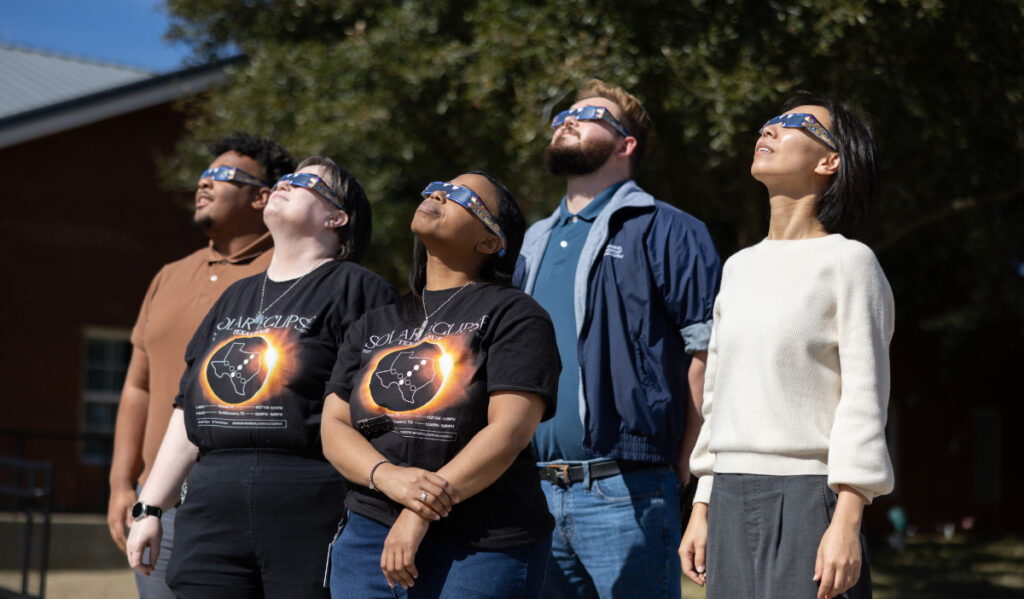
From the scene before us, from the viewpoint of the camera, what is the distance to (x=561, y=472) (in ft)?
11.7

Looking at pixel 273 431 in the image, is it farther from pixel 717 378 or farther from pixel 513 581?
pixel 717 378

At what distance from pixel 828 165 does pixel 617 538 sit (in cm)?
132

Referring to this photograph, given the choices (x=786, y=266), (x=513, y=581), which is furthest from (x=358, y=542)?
(x=786, y=266)

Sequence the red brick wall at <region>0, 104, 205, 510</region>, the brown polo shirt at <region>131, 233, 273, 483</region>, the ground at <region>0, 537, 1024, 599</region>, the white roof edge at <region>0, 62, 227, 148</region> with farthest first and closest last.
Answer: the red brick wall at <region>0, 104, 205, 510</region> < the white roof edge at <region>0, 62, 227, 148</region> < the ground at <region>0, 537, 1024, 599</region> < the brown polo shirt at <region>131, 233, 273, 483</region>

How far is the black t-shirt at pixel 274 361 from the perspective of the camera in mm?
3268

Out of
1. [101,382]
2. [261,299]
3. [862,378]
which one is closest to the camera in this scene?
[862,378]

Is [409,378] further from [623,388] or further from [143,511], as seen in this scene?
[143,511]

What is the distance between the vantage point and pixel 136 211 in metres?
15.7

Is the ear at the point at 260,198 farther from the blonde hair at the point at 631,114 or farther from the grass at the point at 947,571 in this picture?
the grass at the point at 947,571

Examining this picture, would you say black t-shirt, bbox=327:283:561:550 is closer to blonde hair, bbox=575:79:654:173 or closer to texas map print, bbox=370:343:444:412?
texas map print, bbox=370:343:444:412

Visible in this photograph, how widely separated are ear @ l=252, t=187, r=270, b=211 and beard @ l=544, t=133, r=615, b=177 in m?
1.18

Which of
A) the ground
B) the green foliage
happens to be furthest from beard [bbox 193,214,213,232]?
the ground

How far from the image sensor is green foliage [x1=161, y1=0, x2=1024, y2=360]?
835 cm

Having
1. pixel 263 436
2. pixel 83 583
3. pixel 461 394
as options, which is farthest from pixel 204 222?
pixel 83 583
